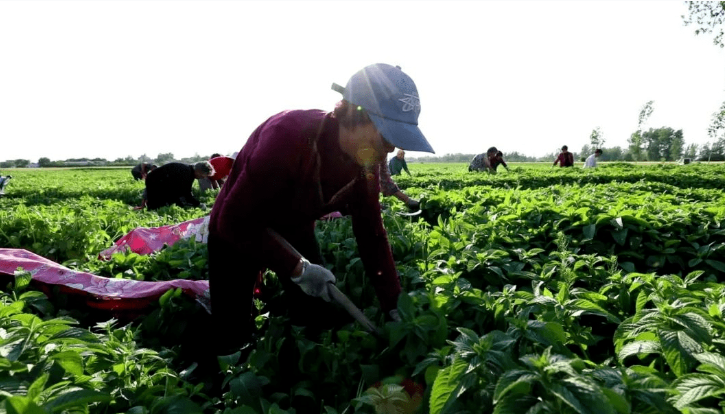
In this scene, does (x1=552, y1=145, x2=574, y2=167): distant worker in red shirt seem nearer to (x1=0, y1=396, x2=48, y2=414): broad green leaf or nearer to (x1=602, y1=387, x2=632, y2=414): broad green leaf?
(x1=602, y1=387, x2=632, y2=414): broad green leaf

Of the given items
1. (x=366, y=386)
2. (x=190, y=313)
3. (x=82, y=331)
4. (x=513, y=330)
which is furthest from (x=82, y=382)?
(x=190, y=313)

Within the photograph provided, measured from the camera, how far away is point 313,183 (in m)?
2.41

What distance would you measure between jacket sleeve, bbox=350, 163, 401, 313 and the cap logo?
0.49 m

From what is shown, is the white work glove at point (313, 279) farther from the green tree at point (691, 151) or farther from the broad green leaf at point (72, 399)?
the green tree at point (691, 151)

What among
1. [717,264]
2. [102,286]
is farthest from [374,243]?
[717,264]

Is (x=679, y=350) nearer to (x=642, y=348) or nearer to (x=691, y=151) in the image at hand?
(x=642, y=348)

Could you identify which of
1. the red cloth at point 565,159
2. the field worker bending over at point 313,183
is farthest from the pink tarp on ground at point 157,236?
the red cloth at point 565,159

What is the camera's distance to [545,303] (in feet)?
6.26

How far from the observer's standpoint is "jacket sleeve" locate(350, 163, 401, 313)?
8.14 feet

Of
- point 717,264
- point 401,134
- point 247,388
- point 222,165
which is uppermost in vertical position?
point 401,134

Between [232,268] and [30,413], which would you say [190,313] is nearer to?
[232,268]

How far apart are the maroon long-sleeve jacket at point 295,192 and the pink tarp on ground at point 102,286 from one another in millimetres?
910

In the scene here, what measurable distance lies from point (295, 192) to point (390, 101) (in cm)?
73

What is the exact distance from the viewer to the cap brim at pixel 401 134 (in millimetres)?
1949
